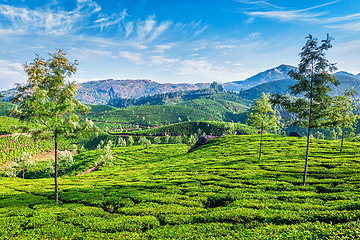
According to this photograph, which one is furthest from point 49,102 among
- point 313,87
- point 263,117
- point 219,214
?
point 263,117

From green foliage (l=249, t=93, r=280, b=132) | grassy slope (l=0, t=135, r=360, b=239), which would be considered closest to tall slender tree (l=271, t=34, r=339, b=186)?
grassy slope (l=0, t=135, r=360, b=239)

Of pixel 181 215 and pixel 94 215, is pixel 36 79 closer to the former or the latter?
pixel 94 215

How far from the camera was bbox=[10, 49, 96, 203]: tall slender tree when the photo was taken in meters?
17.9

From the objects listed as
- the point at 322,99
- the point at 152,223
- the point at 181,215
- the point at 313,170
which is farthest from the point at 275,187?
the point at 152,223

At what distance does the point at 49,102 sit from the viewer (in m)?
18.3

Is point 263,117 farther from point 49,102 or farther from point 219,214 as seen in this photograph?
point 49,102

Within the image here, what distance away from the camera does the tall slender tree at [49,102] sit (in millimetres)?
17859

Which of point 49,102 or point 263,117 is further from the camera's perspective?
point 263,117

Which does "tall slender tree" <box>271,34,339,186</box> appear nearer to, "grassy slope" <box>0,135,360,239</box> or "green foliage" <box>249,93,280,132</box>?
"grassy slope" <box>0,135,360,239</box>

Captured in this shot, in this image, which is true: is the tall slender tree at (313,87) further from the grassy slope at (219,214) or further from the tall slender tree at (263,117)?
the tall slender tree at (263,117)

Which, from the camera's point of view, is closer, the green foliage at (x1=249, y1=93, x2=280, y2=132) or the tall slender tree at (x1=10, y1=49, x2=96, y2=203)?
the tall slender tree at (x1=10, y1=49, x2=96, y2=203)

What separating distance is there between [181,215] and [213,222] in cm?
333

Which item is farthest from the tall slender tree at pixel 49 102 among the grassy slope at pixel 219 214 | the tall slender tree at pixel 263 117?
the tall slender tree at pixel 263 117

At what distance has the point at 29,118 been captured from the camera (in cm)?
1841
